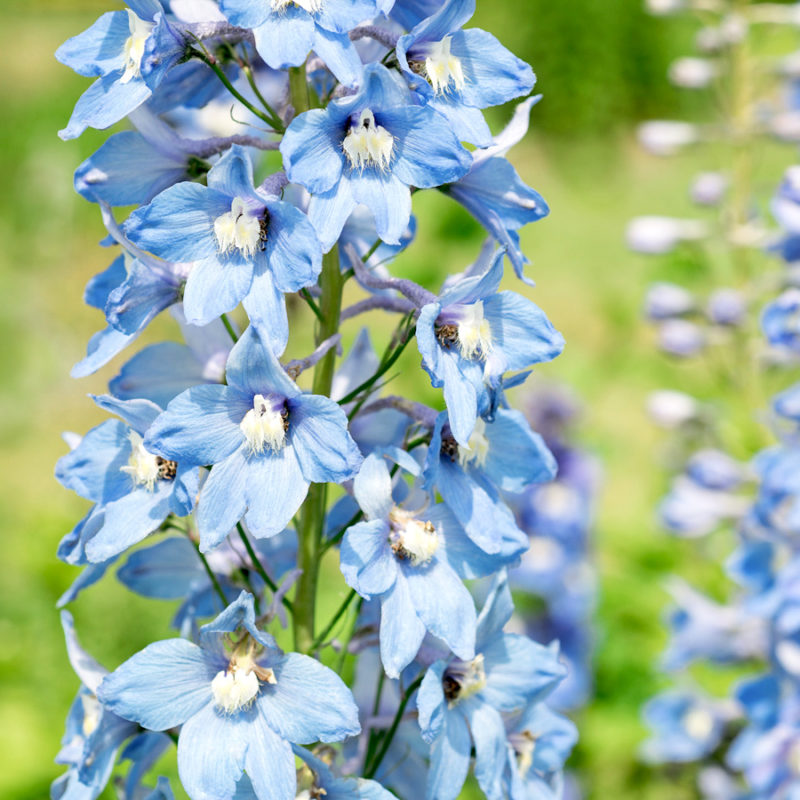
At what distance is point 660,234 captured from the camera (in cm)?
326

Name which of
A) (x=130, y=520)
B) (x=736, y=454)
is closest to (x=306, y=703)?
(x=130, y=520)

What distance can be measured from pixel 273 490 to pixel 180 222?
0.30 meters

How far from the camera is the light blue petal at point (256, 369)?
1092 mm

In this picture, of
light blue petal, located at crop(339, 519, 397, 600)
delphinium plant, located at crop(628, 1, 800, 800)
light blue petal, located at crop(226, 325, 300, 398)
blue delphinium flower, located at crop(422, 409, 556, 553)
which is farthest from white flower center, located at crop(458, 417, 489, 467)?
delphinium plant, located at crop(628, 1, 800, 800)

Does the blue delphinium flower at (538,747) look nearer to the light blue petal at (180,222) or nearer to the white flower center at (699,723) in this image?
the light blue petal at (180,222)

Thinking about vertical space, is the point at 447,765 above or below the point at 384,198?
below

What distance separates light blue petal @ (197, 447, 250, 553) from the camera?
3.69 ft

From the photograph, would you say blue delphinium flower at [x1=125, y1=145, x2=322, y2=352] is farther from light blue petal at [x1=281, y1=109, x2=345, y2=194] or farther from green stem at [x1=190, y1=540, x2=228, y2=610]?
green stem at [x1=190, y1=540, x2=228, y2=610]

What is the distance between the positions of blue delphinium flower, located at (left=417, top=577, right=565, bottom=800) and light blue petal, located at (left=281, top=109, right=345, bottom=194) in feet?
1.65

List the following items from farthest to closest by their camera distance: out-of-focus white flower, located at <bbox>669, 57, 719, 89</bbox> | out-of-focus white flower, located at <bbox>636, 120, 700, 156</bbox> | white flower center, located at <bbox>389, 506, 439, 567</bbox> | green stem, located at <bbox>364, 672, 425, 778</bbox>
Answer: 1. out-of-focus white flower, located at <bbox>636, 120, 700, 156</bbox>
2. out-of-focus white flower, located at <bbox>669, 57, 719, 89</bbox>
3. green stem, located at <bbox>364, 672, 425, 778</bbox>
4. white flower center, located at <bbox>389, 506, 439, 567</bbox>

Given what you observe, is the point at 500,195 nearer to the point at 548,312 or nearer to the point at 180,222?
the point at 180,222

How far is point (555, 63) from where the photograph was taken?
8.80 meters

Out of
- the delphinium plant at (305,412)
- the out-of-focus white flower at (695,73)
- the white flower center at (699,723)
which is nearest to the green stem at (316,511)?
the delphinium plant at (305,412)

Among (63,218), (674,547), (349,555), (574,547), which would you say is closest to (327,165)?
(349,555)
